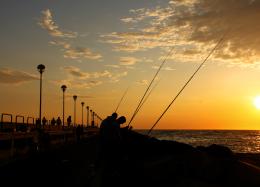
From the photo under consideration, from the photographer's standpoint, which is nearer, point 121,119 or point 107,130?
point 107,130

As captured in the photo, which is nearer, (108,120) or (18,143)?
(108,120)

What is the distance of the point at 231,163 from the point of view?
11.2m

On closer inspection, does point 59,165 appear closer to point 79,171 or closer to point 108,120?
point 79,171

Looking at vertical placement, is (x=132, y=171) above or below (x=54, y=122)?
below

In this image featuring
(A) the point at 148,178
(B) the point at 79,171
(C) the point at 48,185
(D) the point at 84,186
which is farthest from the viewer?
(B) the point at 79,171

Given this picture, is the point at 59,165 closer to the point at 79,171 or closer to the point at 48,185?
the point at 79,171

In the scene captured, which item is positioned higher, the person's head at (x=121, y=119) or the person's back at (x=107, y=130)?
the person's head at (x=121, y=119)

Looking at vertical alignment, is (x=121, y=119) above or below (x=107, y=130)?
above

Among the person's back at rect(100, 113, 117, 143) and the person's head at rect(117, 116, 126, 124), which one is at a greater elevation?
the person's head at rect(117, 116, 126, 124)

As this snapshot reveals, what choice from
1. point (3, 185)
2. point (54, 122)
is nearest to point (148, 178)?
point (3, 185)

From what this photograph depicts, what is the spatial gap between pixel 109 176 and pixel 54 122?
49.2 m

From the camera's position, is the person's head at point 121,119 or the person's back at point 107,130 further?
the person's head at point 121,119

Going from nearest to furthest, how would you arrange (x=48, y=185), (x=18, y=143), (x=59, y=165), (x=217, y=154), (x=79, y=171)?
(x=48, y=185), (x=217, y=154), (x=79, y=171), (x=59, y=165), (x=18, y=143)

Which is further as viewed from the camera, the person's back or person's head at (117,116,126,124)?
person's head at (117,116,126,124)
